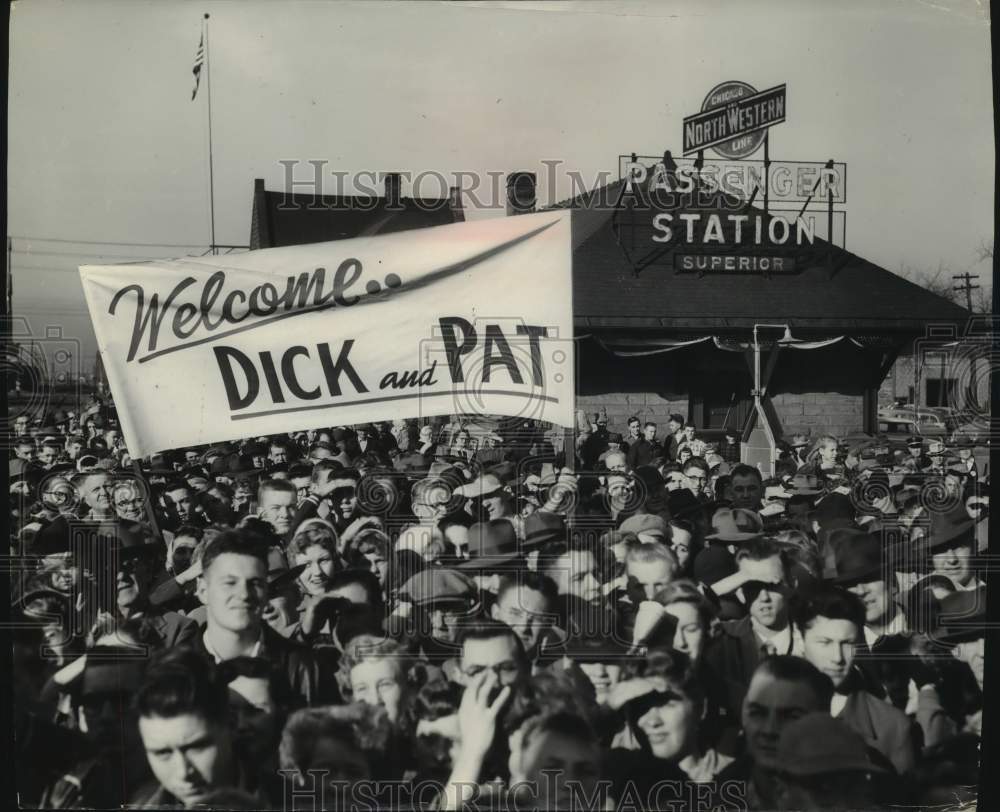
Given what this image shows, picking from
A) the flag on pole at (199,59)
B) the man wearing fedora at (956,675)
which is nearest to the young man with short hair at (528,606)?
the man wearing fedora at (956,675)

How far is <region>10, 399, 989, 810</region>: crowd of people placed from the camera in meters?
3.10

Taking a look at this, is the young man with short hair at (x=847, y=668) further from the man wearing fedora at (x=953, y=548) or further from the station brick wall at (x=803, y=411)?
the station brick wall at (x=803, y=411)

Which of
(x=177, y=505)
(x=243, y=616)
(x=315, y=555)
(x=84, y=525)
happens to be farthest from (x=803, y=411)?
(x=84, y=525)

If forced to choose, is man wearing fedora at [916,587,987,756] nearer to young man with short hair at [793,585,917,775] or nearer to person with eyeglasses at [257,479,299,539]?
young man with short hair at [793,585,917,775]

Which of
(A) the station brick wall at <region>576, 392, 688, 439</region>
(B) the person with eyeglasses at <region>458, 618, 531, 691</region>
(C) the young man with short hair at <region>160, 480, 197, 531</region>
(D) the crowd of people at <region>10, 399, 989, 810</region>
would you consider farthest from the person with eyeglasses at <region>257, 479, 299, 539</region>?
(A) the station brick wall at <region>576, 392, 688, 439</region>

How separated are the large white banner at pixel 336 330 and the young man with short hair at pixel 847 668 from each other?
1.19m

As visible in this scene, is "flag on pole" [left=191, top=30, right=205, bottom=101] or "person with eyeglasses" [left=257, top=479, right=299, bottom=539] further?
"person with eyeglasses" [left=257, top=479, right=299, bottom=539]

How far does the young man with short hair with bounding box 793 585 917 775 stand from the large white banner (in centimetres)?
119

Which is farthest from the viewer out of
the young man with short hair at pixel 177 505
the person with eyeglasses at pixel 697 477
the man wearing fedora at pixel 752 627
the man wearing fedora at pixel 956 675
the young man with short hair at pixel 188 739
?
the person with eyeglasses at pixel 697 477

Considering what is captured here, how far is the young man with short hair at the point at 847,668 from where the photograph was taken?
310 centimetres

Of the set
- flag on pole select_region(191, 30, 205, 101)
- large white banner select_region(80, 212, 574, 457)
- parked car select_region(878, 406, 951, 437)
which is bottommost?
parked car select_region(878, 406, 951, 437)

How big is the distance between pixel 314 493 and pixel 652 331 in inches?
57.5

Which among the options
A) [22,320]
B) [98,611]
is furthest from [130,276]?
[98,611]

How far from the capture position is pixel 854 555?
3.39 metres
